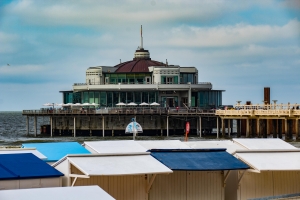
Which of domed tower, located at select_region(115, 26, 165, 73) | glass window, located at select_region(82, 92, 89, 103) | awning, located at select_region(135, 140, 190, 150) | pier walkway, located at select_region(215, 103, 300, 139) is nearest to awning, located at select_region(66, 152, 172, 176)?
awning, located at select_region(135, 140, 190, 150)

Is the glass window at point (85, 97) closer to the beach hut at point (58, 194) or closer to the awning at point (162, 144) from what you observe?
the awning at point (162, 144)

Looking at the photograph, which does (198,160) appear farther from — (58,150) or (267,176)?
(58,150)

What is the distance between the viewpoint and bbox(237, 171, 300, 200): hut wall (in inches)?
1187

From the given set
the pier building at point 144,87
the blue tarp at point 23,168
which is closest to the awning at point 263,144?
the blue tarp at point 23,168

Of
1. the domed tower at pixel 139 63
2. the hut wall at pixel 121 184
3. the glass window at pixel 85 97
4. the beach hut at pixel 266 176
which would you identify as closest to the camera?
the hut wall at pixel 121 184

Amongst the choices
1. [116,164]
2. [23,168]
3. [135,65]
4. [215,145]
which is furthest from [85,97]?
[23,168]

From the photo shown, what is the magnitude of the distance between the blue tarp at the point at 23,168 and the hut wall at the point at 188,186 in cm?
421

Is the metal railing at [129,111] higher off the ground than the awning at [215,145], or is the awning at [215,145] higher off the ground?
the metal railing at [129,111]

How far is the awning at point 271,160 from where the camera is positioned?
1172 inches

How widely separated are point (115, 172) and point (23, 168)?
317 cm

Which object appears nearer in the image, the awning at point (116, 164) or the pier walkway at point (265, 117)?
the awning at point (116, 164)

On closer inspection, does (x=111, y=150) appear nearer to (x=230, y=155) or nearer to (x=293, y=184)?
(x=230, y=155)

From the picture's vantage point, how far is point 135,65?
109438 millimetres

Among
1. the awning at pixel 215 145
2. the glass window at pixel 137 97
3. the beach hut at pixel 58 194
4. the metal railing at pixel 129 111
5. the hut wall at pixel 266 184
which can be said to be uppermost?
the glass window at pixel 137 97
